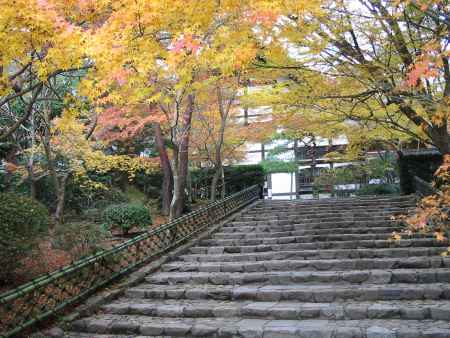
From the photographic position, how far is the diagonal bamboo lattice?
6.80 m

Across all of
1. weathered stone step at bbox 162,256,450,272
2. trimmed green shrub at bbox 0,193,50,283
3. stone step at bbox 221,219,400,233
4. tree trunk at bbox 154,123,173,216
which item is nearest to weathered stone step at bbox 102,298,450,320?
weathered stone step at bbox 162,256,450,272

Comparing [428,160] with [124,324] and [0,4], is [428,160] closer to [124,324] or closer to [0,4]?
[124,324]

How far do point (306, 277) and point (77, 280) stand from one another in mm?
4307

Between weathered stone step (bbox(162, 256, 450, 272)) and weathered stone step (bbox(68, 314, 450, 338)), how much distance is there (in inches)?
90.3

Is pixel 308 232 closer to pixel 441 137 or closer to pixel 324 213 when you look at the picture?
pixel 324 213

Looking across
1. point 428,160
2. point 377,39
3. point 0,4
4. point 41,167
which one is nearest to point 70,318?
point 0,4

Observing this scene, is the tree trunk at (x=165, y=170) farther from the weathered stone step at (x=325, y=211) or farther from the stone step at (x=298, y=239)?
the stone step at (x=298, y=239)

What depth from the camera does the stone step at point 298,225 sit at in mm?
11969

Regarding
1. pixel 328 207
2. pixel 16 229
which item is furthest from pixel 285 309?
pixel 328 207

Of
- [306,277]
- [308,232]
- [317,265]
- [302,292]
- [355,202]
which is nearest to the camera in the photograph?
[302,292]

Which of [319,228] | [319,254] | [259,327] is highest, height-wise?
[319,228]

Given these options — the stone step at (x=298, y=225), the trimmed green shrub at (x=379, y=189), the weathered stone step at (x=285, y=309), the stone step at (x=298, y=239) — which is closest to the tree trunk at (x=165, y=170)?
the stone step at (x=298, y=225)

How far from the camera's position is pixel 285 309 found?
7.32 m

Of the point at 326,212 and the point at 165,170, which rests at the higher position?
the point at 165,170
